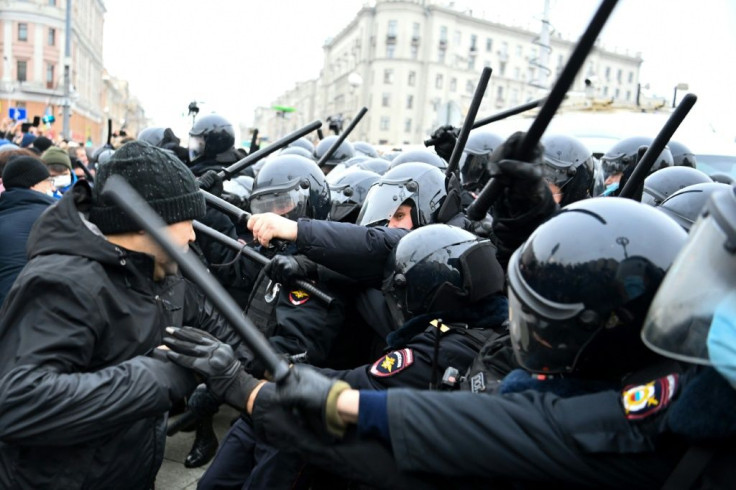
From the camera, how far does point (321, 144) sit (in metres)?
8.55

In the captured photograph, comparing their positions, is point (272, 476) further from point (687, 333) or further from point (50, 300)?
point (687, 333)

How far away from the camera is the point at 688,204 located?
10.1ft

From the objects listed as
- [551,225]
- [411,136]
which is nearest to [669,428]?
[551,225]

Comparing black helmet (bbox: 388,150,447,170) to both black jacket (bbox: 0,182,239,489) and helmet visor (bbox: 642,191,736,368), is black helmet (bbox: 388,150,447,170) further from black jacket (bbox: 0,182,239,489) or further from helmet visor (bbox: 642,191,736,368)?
helmet visor (bbox: 642,191,736,368)

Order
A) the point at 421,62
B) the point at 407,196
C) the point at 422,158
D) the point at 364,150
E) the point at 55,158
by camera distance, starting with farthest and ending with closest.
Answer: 1. the point at 421,62
2. the point at 364,150
3. the point at 55,158
4. the point at 422,158
5. the point at 407,196

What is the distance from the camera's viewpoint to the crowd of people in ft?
4.61

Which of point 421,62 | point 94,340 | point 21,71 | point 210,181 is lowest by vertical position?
point 94,340

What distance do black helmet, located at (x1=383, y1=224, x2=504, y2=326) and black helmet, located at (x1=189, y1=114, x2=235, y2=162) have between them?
3.63 m

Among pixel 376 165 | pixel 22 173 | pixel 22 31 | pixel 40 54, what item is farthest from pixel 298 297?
pixel 22 31

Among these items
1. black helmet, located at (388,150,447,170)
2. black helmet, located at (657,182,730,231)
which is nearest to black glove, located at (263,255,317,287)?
black helmet, located at (657,182,730,231)

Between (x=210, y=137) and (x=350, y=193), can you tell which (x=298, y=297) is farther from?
(x=210, y=137)

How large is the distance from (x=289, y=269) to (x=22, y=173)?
2730 millimetres

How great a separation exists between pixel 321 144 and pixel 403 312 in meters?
6.05

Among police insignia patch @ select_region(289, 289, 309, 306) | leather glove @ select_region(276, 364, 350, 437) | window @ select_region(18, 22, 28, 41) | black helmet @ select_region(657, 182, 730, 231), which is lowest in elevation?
police insignia patch @ select_region(289, 289, 309, 306)
